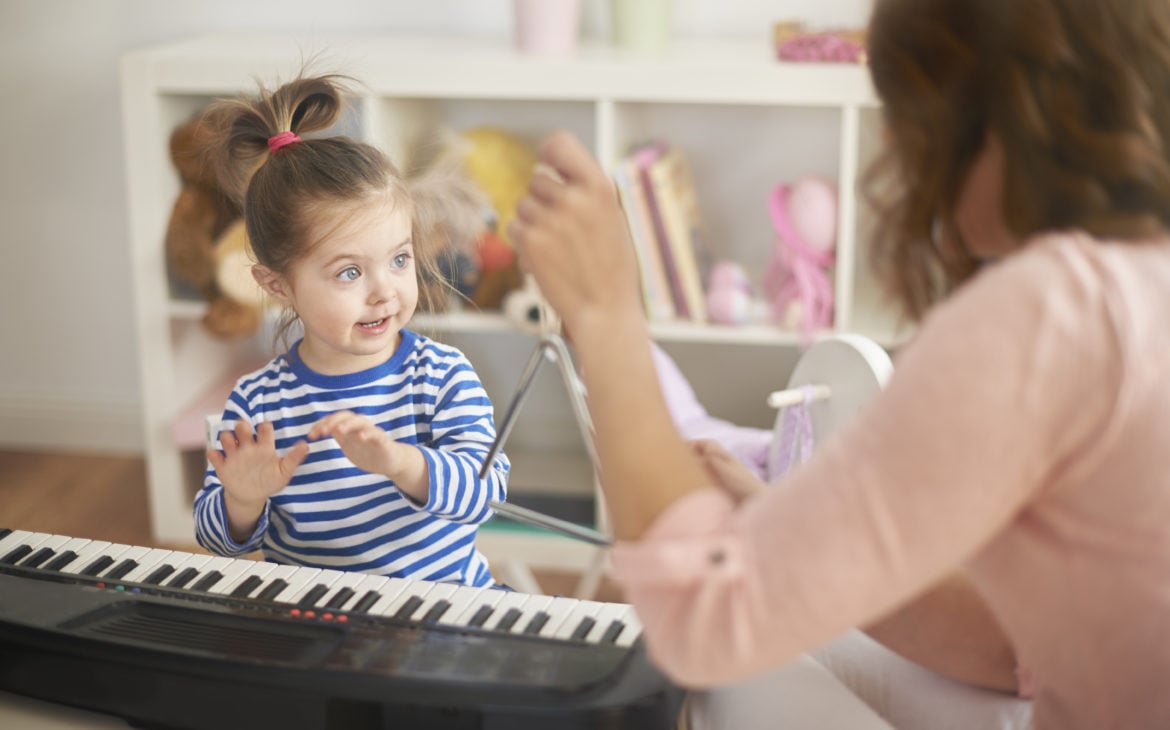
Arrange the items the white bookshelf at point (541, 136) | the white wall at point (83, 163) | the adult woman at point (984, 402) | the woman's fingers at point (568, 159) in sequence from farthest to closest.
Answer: the white wall at point (83, 163) < the white bookshelf at point (541, 136) < the woman's fingers at point (568, 159) < the adult woman at point (984, 402)

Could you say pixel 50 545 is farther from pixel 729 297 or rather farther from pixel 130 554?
pixel 729 297

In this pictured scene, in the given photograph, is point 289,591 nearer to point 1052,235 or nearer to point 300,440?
point 300,440

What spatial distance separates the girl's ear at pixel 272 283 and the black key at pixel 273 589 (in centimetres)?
27

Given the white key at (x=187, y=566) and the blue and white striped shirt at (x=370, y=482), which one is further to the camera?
the blue and white striped shirt at (x=370, y=482)

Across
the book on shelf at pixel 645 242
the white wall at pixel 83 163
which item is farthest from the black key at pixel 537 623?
the white wall at pixel 83 163

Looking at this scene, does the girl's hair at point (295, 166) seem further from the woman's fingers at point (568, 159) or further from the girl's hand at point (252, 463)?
the woman's fingers at point (568, 159)

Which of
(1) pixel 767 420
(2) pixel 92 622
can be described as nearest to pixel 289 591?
(2) pixel 92 622

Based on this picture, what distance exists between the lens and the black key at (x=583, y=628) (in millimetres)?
869

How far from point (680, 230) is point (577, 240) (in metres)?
1.35

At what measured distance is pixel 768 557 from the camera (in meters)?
0.62

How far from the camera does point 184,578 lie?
97cm

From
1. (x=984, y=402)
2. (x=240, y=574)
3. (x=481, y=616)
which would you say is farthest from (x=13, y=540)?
(x=984, y=402)

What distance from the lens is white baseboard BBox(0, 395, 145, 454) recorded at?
275 cm

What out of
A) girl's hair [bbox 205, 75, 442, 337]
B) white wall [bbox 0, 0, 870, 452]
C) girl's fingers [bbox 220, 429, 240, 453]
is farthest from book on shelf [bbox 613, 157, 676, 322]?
girl's fingers [bbox 220, 429, 240, 453]
